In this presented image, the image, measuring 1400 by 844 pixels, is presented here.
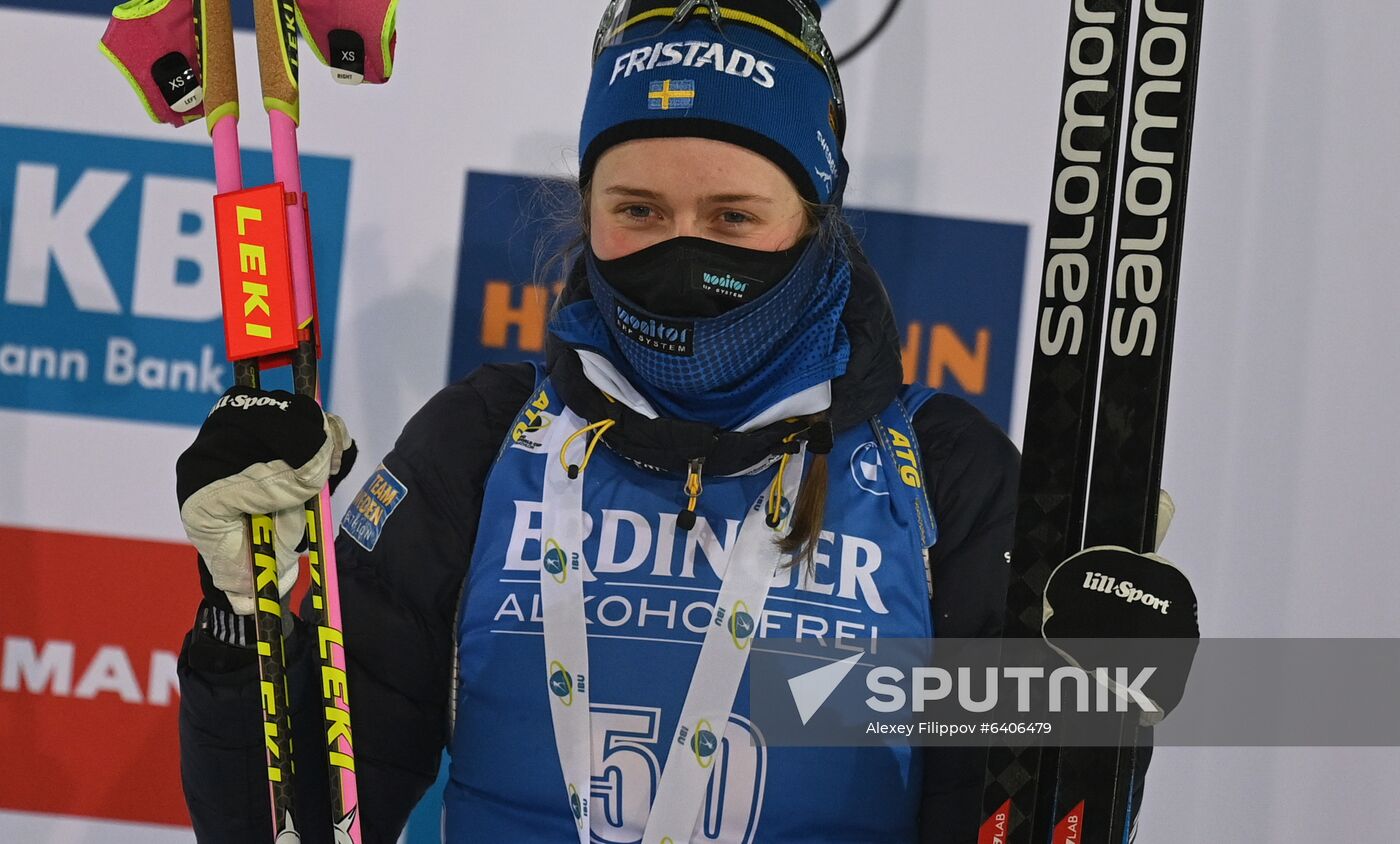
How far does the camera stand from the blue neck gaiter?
1.43 m

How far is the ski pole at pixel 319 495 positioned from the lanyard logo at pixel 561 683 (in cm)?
22

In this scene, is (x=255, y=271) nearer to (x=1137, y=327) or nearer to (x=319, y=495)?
(x=319, y=495)

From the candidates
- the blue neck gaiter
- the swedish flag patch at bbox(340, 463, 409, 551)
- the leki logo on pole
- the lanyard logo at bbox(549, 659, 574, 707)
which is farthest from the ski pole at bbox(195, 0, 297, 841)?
the blue neck gaiter

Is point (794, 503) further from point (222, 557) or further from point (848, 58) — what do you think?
→ point (848, 58)

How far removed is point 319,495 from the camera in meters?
1.45

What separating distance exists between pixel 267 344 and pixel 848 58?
3.74ft

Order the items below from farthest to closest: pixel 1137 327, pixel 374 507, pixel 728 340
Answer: pixel 374 507, pixel 728 340, pixel 1137 327

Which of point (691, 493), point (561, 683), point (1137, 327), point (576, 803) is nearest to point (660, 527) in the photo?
point (691, 493)

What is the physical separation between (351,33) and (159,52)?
0.67 ft

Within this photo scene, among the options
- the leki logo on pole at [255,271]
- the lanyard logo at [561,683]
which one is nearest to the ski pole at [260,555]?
the leki logo on pole at [255,271]

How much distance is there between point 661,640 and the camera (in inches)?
57.4

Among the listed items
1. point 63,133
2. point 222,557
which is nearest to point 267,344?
point 222,557

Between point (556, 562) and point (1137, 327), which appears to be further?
point (556, 562)

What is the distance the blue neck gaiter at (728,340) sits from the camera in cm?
143
